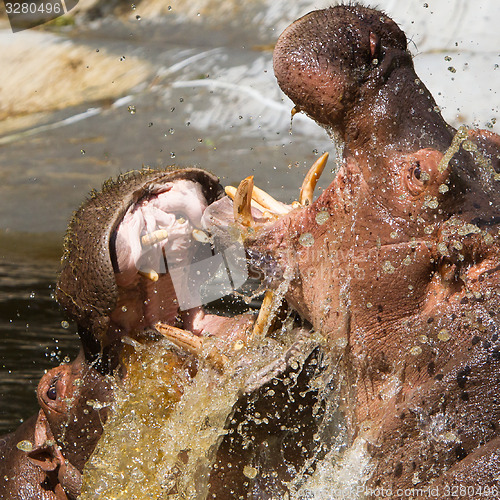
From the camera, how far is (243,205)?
2.72 meters

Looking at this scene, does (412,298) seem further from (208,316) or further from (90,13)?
(90,13)

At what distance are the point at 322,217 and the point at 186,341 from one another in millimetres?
692

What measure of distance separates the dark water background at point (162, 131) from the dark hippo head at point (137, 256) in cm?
309

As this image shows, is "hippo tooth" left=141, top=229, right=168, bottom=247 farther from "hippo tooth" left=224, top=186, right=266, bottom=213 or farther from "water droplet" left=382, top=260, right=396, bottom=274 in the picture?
"water droplet" left=382, top=260, right=396, bottom=274

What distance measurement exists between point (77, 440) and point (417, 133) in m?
1.79

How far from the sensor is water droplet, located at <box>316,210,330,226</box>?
253cm

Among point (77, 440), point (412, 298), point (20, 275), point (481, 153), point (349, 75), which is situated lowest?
point (20, 275)

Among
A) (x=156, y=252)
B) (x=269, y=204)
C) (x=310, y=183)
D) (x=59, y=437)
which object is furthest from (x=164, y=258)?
(x=59, y=437)

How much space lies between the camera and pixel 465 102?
656cm

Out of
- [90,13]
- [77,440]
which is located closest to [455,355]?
[77,440]

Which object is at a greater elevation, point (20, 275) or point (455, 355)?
point (455, 355)

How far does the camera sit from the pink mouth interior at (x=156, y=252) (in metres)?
2.80

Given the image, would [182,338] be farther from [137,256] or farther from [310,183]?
[310,183]

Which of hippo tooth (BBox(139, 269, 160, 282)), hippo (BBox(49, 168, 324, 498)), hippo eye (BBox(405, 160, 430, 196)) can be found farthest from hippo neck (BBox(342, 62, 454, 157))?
hippo tooth (BBox(139, 269, 160, 282))
